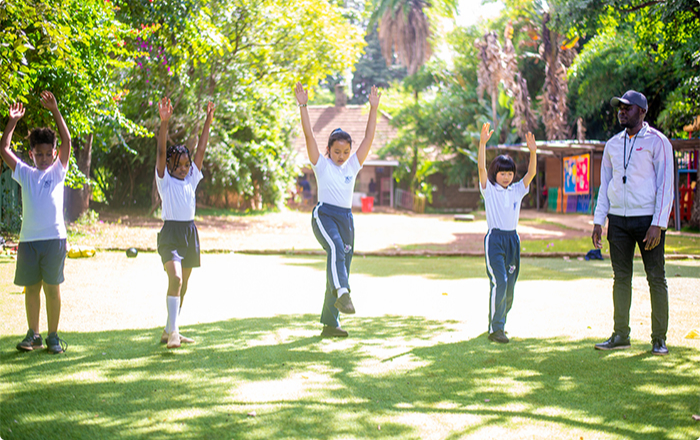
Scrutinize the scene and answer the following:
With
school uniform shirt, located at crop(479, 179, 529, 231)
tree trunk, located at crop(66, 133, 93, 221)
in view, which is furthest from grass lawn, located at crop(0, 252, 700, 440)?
tree trunk, located at crop(66, 133, 93, 221)

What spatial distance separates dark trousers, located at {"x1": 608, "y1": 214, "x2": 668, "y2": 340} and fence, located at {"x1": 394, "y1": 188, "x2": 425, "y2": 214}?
93.2 ft

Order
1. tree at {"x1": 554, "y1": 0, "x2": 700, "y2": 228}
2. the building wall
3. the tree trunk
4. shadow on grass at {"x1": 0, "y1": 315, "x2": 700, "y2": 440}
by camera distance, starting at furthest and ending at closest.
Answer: the building wall
the tree trunk
tree at {"x1": 554, "y1": 0, "x2": 700, "y2": 228}
shadow on grass at {"x1": 0, "y1": 315, "x2": 700, "y2": 440}

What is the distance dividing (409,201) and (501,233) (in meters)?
30.7

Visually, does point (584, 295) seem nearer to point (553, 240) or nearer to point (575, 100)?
point (553, 240)

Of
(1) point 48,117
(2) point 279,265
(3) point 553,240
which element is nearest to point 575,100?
(3) point 553,240

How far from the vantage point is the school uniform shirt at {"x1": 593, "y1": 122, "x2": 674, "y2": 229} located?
5023 mm

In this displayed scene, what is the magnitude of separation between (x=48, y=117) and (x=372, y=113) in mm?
7383

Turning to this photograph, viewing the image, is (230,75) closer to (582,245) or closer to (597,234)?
(582,245)

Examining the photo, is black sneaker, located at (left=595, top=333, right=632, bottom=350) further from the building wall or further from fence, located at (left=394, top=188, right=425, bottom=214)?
the building wall

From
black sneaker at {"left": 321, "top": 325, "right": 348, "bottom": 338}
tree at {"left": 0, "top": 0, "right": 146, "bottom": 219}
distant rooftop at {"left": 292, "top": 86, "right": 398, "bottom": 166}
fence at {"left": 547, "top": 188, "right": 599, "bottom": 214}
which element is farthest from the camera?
distant rooftop at {"left": 292, "top": 86, "right": 398, "bottom": 166}

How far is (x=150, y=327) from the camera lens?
6.00m

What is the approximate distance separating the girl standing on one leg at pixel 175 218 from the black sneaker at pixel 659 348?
12.0ft

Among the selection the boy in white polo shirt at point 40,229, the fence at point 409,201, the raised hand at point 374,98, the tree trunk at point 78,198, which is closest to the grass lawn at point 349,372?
the boy in white polo shirt at point 40,229

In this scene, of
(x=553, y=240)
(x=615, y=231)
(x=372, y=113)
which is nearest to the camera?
(x=615, y=231)
